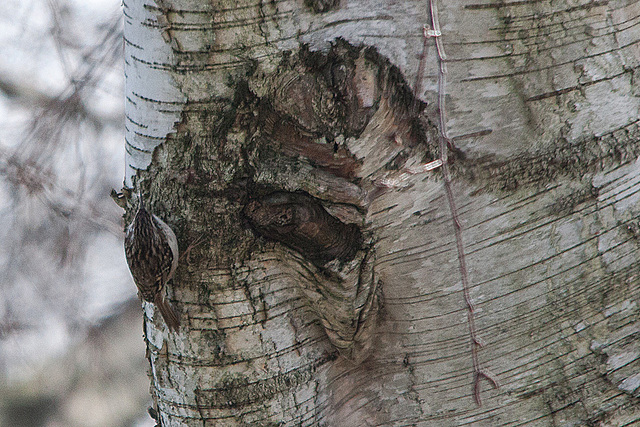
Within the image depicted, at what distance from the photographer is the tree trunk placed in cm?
108

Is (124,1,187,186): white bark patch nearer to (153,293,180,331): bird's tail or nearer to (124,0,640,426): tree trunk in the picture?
(124,0,640,426): tree trunk

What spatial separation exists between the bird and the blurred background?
142 cm

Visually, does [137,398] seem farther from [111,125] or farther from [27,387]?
[111,125]

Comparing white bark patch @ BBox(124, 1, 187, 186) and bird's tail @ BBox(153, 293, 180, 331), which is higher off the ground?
white bark patch @ BBox(124, 1, 187, 186)

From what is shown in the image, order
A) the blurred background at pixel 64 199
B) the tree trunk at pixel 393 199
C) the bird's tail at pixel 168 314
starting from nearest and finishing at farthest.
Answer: the tree trunk at pixel 393 199 → the bird's tail at pixel 168 314 → the blurred background at pixel 64 199

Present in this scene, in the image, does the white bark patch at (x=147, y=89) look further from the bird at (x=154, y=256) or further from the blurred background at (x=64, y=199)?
the blurred background at (x=64, y=199)

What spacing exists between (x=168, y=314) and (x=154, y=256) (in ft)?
0.46

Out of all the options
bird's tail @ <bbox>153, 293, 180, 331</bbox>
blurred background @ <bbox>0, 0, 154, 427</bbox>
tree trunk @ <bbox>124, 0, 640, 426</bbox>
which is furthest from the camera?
blurred background @ <bbox>0, 0, 154, 427</bbox>

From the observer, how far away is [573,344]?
119 cm

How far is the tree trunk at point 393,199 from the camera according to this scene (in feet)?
3.55

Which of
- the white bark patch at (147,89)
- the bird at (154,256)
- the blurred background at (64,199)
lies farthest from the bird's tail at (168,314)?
the blurred background at (64,199)

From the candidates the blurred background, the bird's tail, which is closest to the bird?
the bird's tail

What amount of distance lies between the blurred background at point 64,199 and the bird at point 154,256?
1.42 m

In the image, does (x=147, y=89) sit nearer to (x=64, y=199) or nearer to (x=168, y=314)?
(x=168, y=314)
